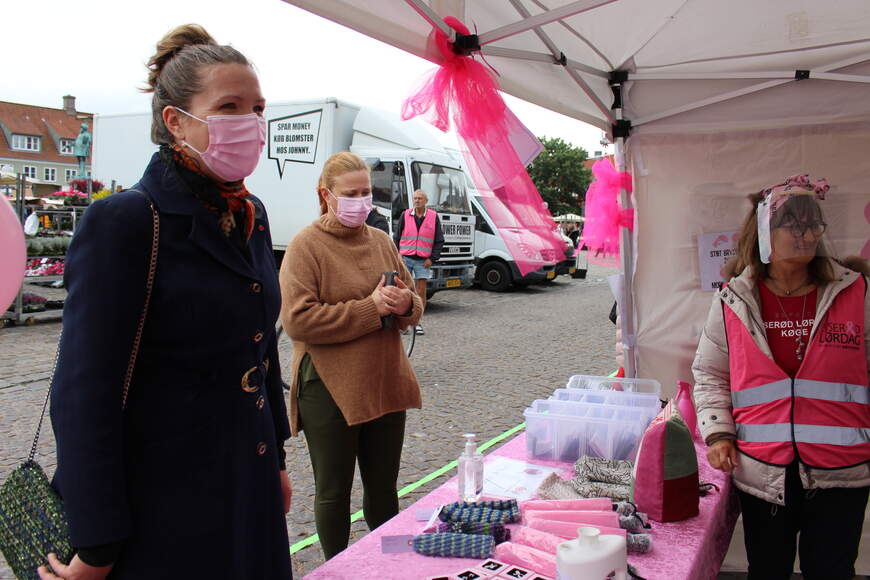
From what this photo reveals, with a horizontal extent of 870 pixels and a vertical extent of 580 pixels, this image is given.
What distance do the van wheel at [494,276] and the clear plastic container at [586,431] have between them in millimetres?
12305

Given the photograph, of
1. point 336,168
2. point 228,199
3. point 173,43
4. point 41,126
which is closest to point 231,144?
point 228,199

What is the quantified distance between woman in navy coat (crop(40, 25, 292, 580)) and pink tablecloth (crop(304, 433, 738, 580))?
0.29 metres

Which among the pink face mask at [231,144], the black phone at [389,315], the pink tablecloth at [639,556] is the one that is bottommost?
the pink tablecloth at [639,556]

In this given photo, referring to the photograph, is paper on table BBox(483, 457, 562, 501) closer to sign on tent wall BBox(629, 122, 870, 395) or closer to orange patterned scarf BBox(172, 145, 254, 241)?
orange patterned scarf BBox(172, 145, 254, 241)

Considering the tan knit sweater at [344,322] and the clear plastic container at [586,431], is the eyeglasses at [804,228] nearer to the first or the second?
the clear plastic container at [586,431]

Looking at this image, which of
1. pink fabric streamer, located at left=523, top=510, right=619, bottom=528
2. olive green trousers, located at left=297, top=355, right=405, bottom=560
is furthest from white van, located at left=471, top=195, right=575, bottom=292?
pink fabric streamer, located at left=523, top=510, right=619, bottom=528

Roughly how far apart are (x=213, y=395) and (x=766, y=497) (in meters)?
1.95

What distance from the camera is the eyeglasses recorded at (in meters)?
2.27

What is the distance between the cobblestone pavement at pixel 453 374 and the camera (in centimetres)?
442

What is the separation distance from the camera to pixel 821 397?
2180 millimetres

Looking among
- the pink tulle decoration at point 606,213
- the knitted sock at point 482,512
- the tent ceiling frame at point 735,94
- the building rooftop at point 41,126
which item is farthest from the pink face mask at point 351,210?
the building rooftop at point 41,126

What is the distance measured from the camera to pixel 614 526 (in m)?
1.91

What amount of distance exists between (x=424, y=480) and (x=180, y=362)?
3.20 m

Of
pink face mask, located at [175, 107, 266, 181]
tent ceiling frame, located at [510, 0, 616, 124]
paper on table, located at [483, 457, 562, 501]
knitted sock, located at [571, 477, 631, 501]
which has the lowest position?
paper on table, located at [483, 457, 562, 501]
